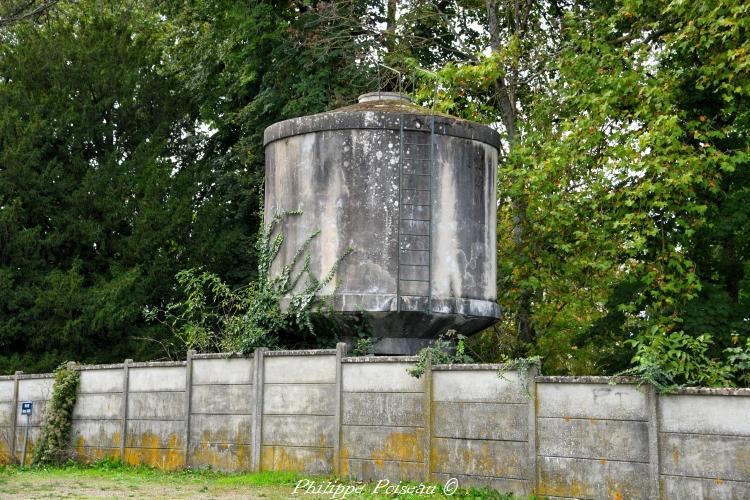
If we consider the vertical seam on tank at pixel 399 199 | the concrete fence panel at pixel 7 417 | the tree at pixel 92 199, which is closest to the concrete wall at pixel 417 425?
the vertical seam on tank at pixel 399 199

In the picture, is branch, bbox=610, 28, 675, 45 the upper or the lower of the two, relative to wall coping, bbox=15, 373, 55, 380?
upper

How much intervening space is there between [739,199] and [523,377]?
785 centimetres

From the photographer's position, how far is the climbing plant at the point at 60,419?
16203 millimetres

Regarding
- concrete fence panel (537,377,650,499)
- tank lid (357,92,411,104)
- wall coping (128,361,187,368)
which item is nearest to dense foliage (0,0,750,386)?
wall coping (128,361,187,368)

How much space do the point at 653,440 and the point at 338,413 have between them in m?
4.23

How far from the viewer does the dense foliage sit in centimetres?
1717

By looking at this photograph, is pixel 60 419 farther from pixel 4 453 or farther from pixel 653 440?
pixel 653 440

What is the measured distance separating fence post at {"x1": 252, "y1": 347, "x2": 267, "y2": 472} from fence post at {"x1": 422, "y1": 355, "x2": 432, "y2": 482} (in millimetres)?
2692

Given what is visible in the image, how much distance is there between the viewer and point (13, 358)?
20.5 metres

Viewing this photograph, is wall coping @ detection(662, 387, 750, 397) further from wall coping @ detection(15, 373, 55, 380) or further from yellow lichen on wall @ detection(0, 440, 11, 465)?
yellow lichen on wall @ detection(0, 440, 11, 465)

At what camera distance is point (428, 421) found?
11.9 m

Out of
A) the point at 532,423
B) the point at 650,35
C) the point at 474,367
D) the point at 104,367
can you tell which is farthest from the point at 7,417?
the point at 650,35

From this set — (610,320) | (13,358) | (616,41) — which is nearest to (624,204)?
(610,320)

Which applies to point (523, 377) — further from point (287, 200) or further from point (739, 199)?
point (739, 199)
